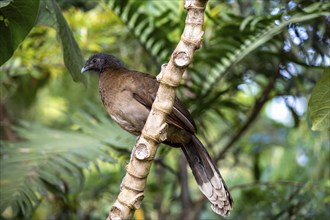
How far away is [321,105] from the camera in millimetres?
3123

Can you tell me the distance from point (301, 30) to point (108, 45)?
1.79 m

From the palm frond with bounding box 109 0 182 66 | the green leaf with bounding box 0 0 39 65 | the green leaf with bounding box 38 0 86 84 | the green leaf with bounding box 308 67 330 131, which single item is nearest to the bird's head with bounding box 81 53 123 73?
the green leaf with bounding box 38 0 86 84

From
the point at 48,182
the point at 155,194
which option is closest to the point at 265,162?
the point at 155,194

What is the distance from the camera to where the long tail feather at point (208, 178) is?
3.05 metres

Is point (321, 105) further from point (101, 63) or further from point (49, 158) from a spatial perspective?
point (49, 158)

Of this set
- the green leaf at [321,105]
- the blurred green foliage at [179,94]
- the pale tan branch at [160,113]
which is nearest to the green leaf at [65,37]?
the blurred green foliage at [179,94]

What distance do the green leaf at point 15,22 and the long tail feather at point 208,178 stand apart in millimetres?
975

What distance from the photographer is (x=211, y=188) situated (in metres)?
3.13

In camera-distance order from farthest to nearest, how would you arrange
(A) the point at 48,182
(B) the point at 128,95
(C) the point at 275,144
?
1. (C) the point at 275,144
2. (A) the point at 48,182
3. (B) the point at 128,95

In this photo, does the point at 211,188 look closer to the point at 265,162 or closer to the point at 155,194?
the point at 155,194

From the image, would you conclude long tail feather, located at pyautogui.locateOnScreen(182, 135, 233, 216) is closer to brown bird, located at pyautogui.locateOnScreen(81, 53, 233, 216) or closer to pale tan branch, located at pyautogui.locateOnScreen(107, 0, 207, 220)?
brown bird, located at pyautogui.locateOnScreen(81, 53, 233, 216)

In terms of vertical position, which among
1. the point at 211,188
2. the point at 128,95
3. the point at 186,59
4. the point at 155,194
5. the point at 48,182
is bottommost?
the point at 155,194

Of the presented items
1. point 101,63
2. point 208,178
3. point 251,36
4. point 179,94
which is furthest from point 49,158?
point 251,36

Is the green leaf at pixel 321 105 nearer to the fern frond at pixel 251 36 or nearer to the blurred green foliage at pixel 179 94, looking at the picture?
the blurred green foliage at pixel 179 94
